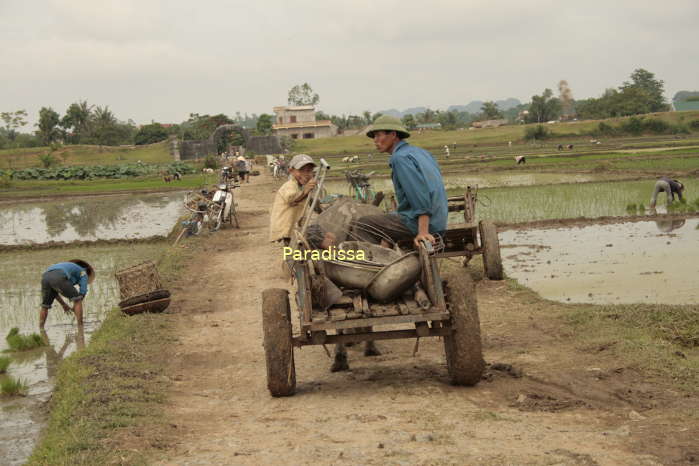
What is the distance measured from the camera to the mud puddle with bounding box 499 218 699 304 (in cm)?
936

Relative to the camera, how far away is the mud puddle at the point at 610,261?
30.7 ft

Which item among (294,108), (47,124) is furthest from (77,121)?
(294,108)

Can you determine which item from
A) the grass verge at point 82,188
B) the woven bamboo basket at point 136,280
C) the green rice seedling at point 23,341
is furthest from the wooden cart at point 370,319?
the grass verge at point 82,188

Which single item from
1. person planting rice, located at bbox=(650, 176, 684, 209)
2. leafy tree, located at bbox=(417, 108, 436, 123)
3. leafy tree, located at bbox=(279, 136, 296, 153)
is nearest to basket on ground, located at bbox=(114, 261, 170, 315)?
person planting rice, located at bbox=(650, 176, 684, 209)

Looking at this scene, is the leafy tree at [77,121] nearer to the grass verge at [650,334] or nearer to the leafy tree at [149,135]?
the leafy tree at [149,135]

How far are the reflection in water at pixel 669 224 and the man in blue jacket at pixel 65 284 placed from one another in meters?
10.7

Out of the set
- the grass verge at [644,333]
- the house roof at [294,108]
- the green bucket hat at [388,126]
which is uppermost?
the house roof at [294,108]

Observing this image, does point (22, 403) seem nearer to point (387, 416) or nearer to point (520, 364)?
point (387, 416)

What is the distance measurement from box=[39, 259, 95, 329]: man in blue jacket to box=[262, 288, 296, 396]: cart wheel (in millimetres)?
4947

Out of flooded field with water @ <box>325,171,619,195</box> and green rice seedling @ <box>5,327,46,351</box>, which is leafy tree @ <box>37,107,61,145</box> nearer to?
flooded field with water @ <box>325,171,619,195</box>

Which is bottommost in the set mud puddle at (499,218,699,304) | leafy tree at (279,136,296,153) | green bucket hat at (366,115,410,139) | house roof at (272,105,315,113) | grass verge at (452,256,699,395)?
mud puddle at (499,218,699,304)

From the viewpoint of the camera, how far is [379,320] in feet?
17.4

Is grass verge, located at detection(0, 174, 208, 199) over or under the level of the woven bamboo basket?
over

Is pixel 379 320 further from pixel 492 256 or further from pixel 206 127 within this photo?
pixel 206 127
